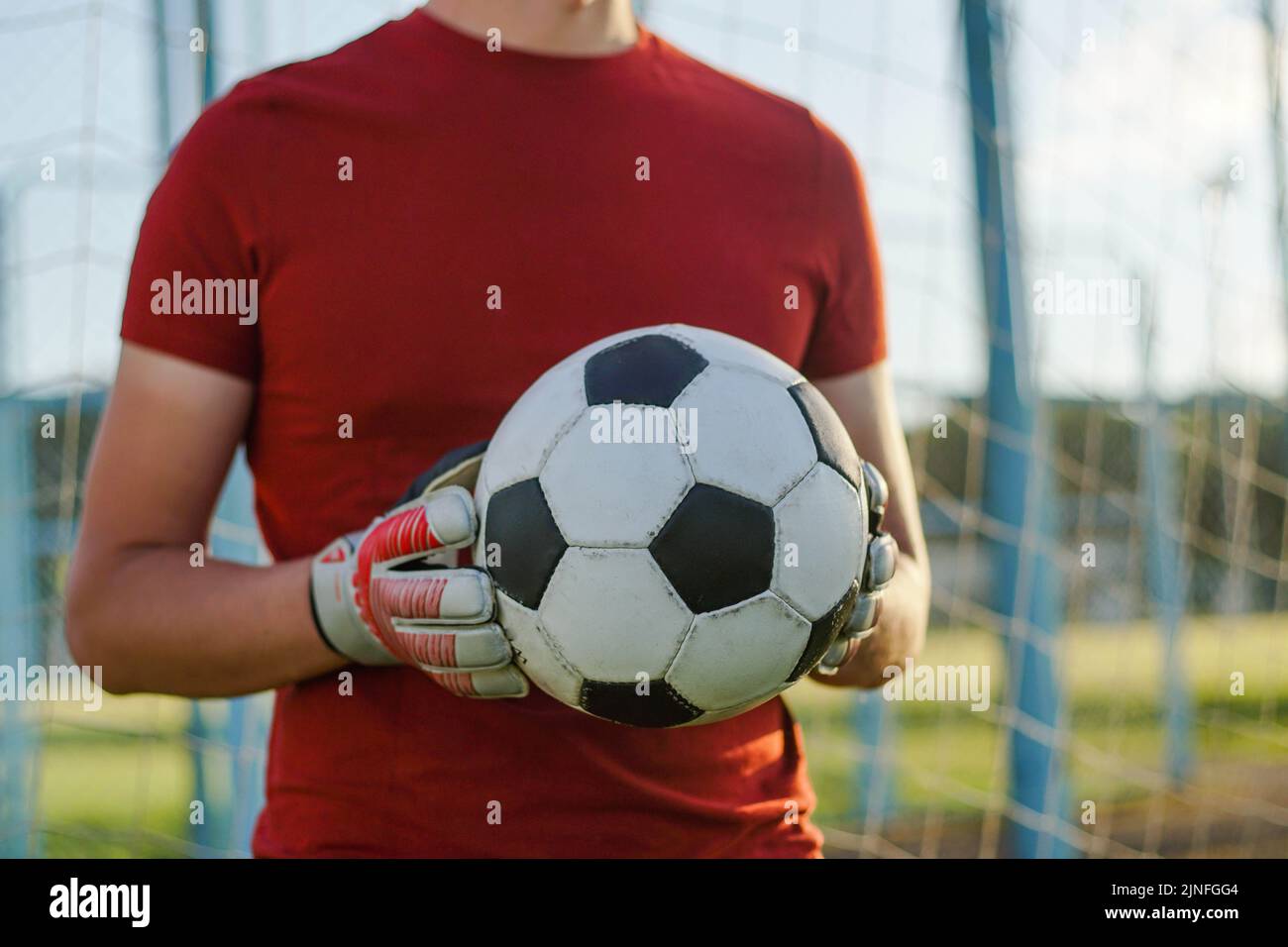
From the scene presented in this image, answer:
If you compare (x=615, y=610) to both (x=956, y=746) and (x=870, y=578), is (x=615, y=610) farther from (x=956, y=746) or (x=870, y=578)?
(x=956, y=746)

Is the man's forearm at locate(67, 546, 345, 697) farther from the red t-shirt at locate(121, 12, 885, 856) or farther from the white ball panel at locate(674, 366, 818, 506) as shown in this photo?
the white ball panel at locate(674, 366, 818, 506)

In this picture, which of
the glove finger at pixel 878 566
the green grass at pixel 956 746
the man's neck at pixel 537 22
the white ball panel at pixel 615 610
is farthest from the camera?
the green grass at pixel 956 746

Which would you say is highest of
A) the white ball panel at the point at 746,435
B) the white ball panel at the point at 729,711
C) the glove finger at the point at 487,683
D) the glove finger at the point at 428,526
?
the white ball panel at the point at 746,435

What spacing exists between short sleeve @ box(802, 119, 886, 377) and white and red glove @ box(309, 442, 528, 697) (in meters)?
0.51

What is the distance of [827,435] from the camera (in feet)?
3.74

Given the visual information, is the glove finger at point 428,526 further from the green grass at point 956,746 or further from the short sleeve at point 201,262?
the green grass at point 956,746

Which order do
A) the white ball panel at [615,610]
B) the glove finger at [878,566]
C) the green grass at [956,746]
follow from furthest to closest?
the green grass at [956,746] < the glove finger at [878,566] < the white ball panel at [615,610]

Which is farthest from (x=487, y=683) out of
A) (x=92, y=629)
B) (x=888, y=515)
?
(x=888, y=515)

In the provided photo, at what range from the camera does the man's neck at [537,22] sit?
139 cm

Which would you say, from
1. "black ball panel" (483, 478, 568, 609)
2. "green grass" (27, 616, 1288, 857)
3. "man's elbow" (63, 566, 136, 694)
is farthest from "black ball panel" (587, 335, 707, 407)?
"green grass" (27, 616, 1288, 857)

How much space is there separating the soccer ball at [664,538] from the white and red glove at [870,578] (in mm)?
62

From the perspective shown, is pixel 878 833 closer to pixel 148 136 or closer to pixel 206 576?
pixel 148 136

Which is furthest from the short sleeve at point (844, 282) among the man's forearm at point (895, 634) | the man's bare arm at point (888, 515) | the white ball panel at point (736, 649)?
the white ball panel at point (736, 649)
